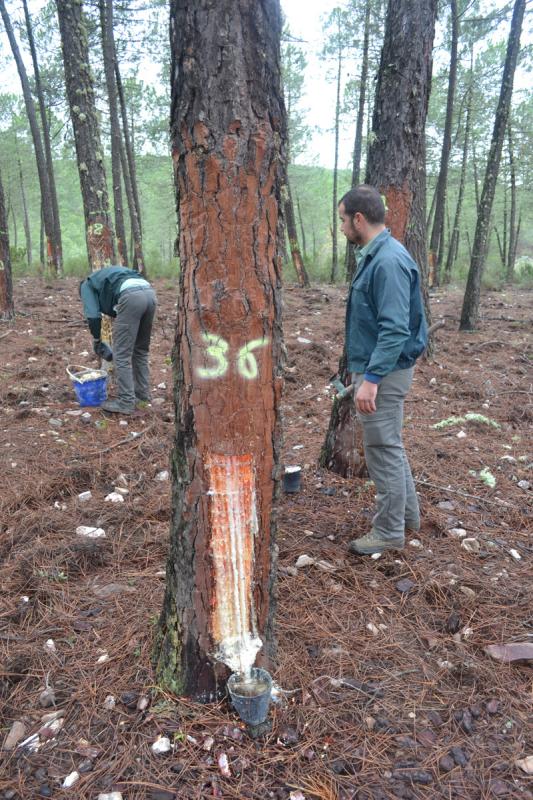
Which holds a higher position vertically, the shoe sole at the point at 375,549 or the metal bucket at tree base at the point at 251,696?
the metal bucket at tree base at the point at 251,696

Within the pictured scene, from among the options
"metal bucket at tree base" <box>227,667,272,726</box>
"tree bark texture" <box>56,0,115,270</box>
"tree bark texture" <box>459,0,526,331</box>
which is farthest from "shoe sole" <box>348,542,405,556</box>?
"tree bark texture" <box>459,0,526,331</box>

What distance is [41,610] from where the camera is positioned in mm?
2689

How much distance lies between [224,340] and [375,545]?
198 cm

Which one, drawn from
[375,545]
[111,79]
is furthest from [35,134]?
[375,545]

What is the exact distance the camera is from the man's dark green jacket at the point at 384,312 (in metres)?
2.74

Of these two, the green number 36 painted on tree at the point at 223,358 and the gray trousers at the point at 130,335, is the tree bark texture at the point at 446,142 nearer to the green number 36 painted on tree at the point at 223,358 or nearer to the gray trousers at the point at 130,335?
the gray trousers at the point at 130,335

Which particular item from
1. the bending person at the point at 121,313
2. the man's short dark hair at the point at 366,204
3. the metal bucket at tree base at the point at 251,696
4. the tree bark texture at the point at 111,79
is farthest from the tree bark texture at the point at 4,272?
the metal bucket at tree base at the point at 251,696

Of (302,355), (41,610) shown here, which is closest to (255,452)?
(41,610)

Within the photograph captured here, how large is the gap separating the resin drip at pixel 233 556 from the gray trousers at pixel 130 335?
3.98m

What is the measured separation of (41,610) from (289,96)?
894 inches

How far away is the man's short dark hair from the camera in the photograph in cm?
284

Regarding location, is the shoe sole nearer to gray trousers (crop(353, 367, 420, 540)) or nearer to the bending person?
gray trousers (crop(353, 367, 420, 540))

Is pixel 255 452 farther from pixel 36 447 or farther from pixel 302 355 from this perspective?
pixel 302 355

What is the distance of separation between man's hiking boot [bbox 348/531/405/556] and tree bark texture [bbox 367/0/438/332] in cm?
230
